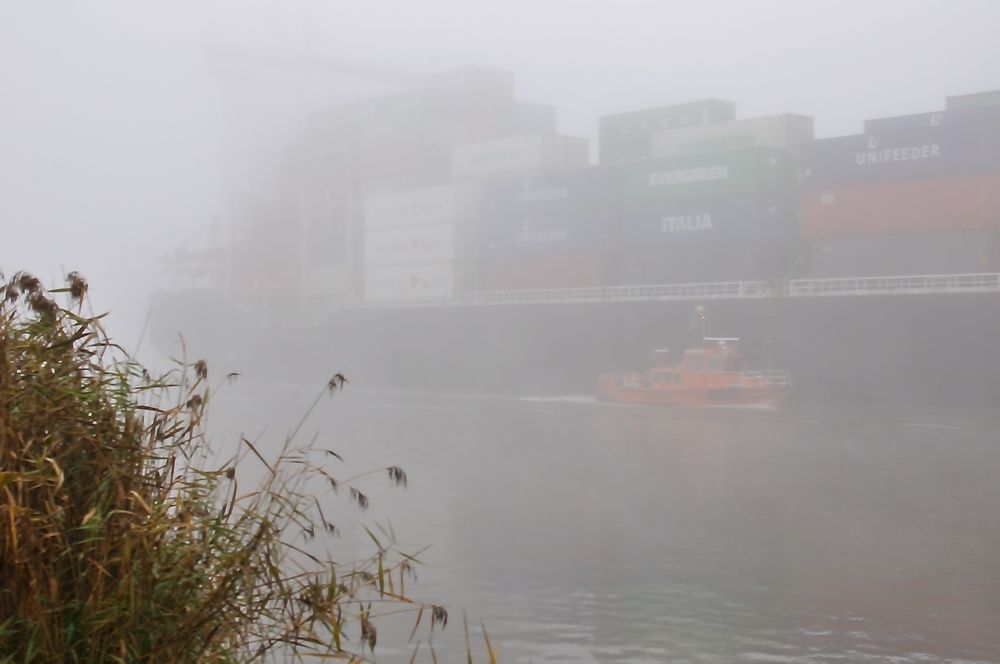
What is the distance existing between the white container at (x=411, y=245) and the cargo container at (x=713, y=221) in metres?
7.69

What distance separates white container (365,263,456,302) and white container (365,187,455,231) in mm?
1478

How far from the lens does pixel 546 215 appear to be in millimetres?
31625

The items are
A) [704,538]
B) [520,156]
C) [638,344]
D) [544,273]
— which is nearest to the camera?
[704,538]

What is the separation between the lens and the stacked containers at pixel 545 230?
3070 centimetres

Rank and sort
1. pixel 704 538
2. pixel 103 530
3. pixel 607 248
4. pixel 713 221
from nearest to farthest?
1. pixel 103 530
2. pixel 704 538
3. pixel 713 221
4. pixel 607 248

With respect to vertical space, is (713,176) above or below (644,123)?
below

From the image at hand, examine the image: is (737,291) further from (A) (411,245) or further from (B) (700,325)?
(A) (411,245)


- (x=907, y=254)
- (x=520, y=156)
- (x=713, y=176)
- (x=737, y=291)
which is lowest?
(x=737, y=291)

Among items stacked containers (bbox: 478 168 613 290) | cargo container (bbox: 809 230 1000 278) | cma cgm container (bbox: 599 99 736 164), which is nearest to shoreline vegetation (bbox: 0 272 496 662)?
cargo container (bbox: 809 230 1000 278)

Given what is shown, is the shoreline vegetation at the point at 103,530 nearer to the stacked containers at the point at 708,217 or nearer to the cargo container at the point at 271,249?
the stacked containers at the point at 708,217

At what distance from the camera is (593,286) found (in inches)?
1209

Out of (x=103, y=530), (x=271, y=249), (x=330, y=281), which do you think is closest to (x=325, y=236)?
(x=330, y=281)

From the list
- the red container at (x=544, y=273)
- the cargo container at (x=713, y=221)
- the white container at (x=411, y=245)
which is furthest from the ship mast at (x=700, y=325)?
the white container at (x=411, y=245)

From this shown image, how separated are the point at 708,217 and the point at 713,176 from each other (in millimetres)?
1061
